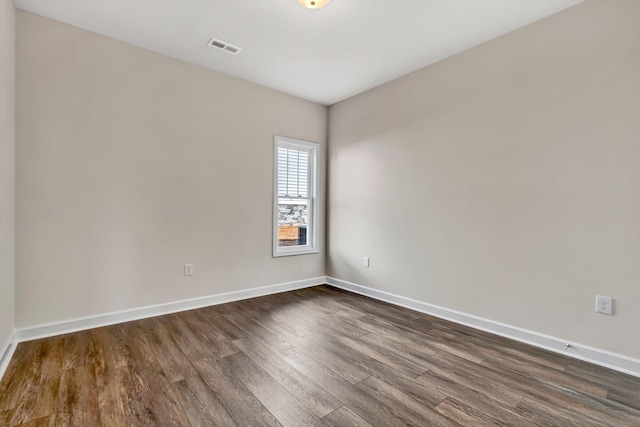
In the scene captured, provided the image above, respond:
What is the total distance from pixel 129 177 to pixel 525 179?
364 cm

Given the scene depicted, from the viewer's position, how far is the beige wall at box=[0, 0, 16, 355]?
199cm

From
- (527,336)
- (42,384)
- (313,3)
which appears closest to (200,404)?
(42,384)

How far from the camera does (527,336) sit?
96.8 inches

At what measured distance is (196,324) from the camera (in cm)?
278

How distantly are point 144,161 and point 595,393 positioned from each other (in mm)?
3970

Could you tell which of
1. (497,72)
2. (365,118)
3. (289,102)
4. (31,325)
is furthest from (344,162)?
(31,325)

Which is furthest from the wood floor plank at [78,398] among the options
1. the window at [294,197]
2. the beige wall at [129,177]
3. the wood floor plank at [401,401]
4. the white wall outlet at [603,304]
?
the white wall outlet at [603,304]

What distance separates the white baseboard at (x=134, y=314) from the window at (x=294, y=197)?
52cm

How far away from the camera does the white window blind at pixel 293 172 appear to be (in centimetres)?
405

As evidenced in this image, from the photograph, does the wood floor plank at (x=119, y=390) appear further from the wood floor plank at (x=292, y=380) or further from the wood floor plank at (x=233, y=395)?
the wood floor plank at (x=292, y=380)

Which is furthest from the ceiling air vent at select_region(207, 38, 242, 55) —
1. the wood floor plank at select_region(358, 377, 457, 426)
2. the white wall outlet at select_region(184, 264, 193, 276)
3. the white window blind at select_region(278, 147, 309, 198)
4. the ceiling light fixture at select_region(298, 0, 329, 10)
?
the wood floor plank at select_region(358, 377, 457, 426)

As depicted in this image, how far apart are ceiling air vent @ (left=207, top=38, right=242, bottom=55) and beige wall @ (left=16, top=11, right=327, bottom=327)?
0.16 m

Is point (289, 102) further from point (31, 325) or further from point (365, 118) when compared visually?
point (31, 325)

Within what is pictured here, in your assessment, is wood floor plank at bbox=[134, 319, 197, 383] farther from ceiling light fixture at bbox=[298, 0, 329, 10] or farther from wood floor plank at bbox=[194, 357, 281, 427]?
ceiling light fixture at bbox=[298, 0, 329, 10]
